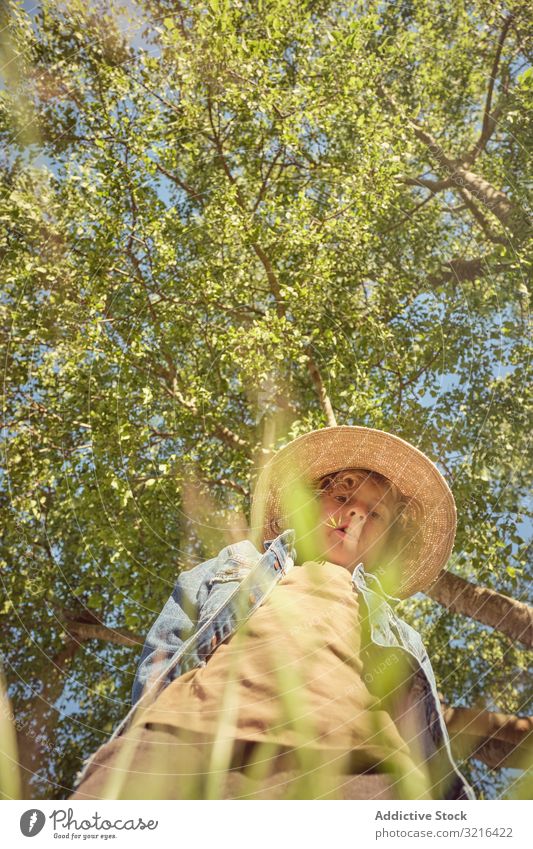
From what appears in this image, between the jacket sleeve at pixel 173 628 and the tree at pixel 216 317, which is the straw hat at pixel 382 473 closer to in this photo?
the jacket sleeve at pixel 173 628

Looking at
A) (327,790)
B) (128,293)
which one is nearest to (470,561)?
(327,790)

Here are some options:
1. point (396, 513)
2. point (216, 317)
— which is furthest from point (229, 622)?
point (216, 317)

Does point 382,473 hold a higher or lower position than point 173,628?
higher

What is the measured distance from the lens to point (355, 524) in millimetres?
2969

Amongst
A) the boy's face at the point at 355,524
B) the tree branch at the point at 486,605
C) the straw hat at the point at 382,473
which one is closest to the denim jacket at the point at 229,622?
the boy's face at the point at 355,524

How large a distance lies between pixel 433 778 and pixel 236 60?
6.58 m

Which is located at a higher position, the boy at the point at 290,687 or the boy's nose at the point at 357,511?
the boy's nose at the point at 357,511
